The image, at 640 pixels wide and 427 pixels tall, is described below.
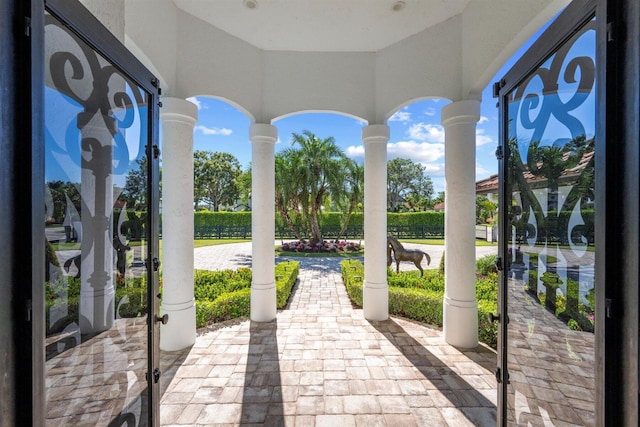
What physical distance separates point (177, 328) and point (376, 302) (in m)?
3.28

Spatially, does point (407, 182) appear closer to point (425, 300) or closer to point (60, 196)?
point (425, 300)

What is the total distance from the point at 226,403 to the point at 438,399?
221 cm

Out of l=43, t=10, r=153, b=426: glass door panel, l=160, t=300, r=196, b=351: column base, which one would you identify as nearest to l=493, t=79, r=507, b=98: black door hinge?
l=43, t=10, r=153, b=426: glass door panel

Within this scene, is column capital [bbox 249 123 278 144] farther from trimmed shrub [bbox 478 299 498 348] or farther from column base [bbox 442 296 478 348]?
trimmed shrub [bbox 478 299 498 348]

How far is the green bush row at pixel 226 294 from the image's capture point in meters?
5.07

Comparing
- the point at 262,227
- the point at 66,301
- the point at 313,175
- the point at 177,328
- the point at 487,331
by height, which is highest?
the point at 313,175

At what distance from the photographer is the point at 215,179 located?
104 ft

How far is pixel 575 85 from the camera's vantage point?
59.7 inches

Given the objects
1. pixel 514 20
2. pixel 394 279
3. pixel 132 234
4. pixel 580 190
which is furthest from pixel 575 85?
pixel 394 279

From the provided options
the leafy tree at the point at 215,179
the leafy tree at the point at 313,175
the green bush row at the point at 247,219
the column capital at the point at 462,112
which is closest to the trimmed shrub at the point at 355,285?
the column capital at the point at 462,112

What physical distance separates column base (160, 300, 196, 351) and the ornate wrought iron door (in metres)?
3.85

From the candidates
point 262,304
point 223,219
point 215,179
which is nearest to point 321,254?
point 262,304

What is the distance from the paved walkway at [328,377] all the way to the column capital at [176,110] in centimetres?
330

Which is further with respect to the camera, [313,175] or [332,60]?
[313,175]
